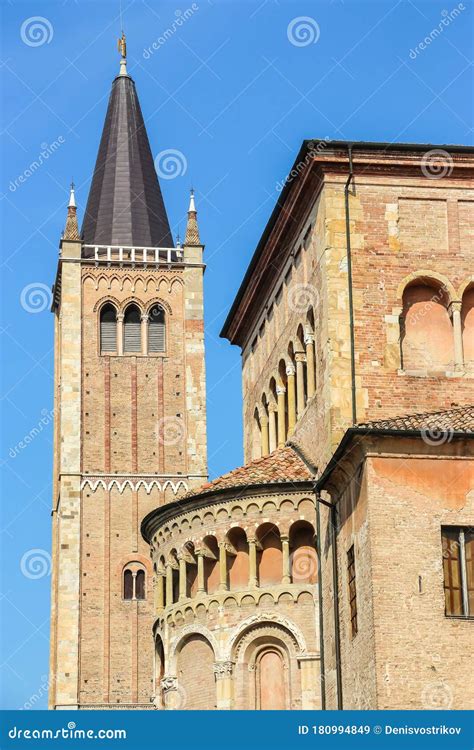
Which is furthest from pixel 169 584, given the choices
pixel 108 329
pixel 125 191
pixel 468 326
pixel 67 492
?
pixel 125 191

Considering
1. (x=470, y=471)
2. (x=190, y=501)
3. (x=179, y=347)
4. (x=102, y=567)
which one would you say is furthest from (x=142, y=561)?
(x=470, y=471)

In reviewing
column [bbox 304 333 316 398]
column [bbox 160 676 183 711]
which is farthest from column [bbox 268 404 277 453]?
column [bbox 160 676 183 711]

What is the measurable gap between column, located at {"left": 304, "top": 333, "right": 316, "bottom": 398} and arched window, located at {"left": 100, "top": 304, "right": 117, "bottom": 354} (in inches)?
1687

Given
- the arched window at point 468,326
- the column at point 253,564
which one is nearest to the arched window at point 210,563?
the column at point 253,564

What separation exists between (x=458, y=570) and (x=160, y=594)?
9460 millimetres

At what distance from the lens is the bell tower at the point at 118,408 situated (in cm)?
6856

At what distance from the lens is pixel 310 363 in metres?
32.5

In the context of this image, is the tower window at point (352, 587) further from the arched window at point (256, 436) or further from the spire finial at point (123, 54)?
the spire finial at point (123, 54)

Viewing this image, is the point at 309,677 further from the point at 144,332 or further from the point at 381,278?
the point at 144,332

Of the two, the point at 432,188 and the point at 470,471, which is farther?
the point at 432,188

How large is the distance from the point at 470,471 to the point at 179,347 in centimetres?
4918

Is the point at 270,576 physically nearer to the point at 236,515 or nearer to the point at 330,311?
the point at 236,515
